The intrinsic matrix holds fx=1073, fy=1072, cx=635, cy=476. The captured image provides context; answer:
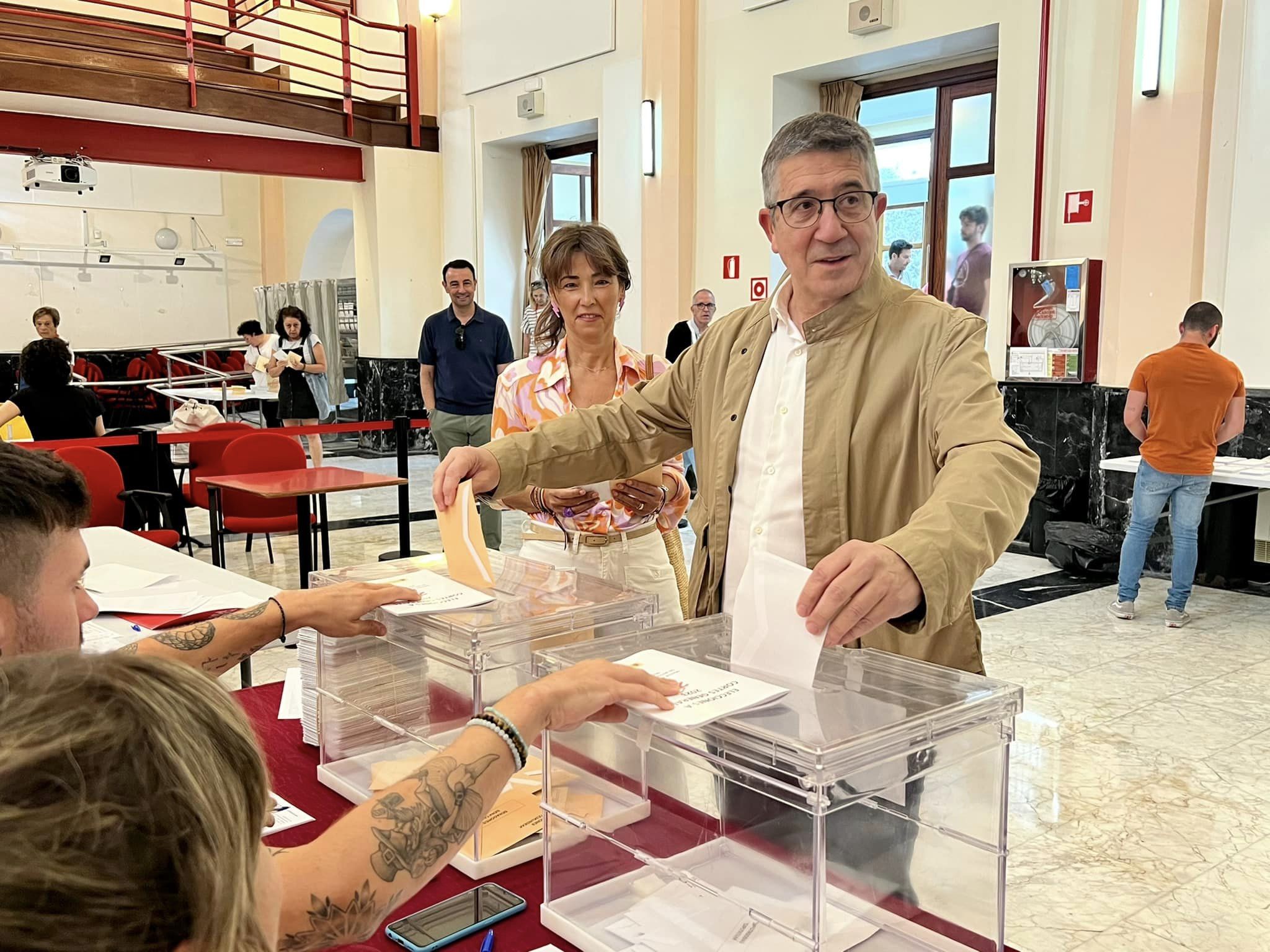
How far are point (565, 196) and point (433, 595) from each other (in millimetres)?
10845

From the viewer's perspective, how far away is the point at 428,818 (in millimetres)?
990

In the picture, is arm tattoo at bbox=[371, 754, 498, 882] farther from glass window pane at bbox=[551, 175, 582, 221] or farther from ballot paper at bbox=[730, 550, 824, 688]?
glass window pane at bbox=[551, 175, 582, 221]

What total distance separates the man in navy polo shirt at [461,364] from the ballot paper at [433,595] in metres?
A: 5.20

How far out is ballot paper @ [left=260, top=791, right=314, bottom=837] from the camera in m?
1.42

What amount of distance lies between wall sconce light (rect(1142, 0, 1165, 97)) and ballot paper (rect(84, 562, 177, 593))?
558 centimetres

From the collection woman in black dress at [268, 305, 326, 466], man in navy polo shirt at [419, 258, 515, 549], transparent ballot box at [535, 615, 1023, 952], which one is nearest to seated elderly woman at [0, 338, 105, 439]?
man in navy polo shirt at [419, 258, 515, 549]

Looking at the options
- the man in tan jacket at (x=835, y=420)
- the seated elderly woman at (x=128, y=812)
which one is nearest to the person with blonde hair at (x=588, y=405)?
the man in tan jacket at (x=835, y=420)

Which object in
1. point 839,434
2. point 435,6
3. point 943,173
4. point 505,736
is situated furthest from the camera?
point 435,6

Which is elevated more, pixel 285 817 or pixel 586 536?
pixel 586 536

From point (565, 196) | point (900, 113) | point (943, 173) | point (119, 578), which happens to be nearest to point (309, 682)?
point (119, 578)

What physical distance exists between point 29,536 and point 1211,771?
3488 mm

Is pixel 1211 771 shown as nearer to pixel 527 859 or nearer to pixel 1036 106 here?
pixel 527 859

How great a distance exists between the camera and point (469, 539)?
1.57 m

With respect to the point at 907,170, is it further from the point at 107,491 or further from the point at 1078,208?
the point at 107,491
